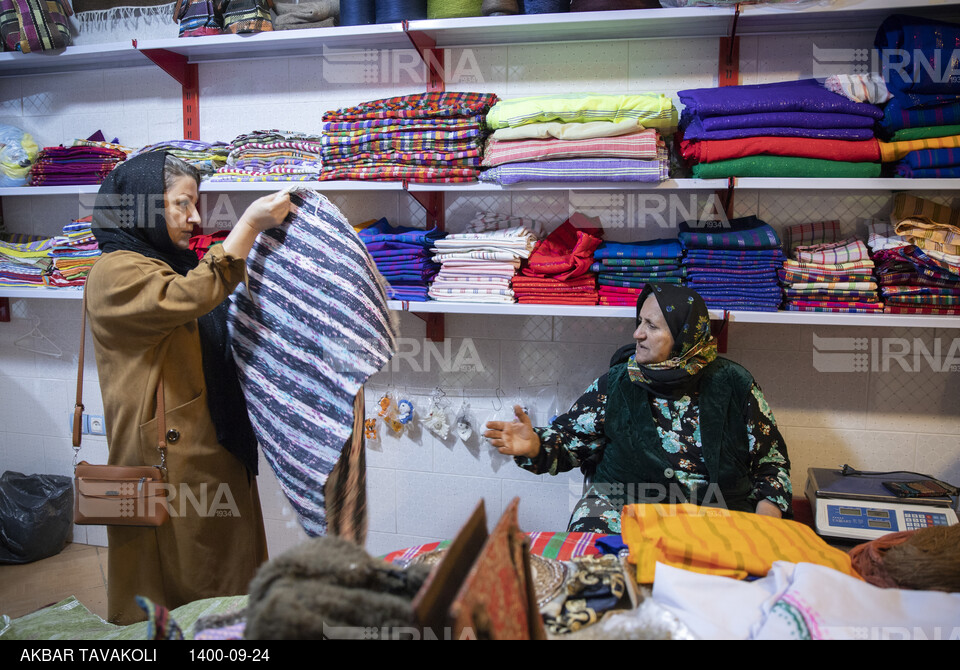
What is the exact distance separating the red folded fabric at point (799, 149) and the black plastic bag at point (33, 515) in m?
3.37

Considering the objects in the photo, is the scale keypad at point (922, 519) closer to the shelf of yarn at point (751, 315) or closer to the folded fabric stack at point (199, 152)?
the shelf of yarn at point (751, 315)

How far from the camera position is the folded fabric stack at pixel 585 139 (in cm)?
227

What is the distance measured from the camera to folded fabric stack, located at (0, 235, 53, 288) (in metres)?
2.98

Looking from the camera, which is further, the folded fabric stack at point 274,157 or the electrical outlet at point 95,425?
the electrical outlet at point 95,425

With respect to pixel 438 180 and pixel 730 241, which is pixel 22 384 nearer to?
pixel 438 180

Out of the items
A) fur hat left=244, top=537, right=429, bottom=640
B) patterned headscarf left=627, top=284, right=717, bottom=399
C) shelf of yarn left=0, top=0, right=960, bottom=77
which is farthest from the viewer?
shelf of yarn left=0, top=0, right=960, bottom=77

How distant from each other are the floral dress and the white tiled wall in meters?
0.49

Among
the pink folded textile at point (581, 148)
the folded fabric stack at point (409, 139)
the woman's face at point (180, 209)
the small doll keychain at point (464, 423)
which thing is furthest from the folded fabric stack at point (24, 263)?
the pink folded textile at point (581, 148)

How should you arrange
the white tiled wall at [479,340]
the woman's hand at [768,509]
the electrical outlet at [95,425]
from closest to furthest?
the woman's hand at [768,509] < the white tiled wall at [479,340] < the electrical outlet at [95,425]

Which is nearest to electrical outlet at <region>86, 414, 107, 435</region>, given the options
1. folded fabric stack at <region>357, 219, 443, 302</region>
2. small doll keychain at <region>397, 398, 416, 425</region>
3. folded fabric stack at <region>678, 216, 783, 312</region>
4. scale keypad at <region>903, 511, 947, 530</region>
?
small doll keychain at <region>397, 398, 416, 425</region>

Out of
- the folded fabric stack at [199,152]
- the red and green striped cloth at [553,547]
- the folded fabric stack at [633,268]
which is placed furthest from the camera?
the folded fabric stack at [199,152]

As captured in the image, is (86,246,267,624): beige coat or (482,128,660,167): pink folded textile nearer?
(86,246,267,624): beige coat

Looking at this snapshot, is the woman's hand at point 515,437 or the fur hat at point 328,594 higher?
the fur hat at point 328,594

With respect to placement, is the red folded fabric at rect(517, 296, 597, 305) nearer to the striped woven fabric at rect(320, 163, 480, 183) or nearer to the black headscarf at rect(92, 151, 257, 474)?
the striped woven fabric at rect(320, 163, 480, 183)
